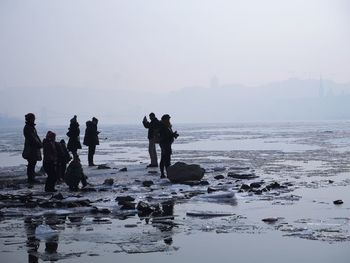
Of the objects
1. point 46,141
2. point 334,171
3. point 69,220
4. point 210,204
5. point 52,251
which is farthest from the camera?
point 334,171

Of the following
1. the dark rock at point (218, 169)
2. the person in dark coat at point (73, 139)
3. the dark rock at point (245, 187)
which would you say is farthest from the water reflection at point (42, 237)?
the dark rock at point (218, 169)

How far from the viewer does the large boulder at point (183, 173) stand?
15.9m

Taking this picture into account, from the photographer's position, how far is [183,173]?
1595 cm

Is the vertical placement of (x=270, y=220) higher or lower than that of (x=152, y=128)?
Result: lower

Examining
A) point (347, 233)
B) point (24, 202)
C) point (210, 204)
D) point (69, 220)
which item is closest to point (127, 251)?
point (69, 220)

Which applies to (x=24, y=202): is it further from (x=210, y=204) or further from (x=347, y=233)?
(x=347, y=233)

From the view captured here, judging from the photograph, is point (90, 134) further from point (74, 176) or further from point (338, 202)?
point (338, 202)

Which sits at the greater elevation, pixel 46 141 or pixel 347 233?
pixel 46 141

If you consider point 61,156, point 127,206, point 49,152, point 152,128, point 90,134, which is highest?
point 152,128

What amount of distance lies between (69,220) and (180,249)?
3.27m

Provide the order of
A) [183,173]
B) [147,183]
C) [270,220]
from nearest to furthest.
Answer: [270,220]
[147,183]
[183,173]

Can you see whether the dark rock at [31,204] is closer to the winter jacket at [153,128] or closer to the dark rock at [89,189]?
the dark rock at [89,189]

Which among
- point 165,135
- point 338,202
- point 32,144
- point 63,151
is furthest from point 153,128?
point 338,202

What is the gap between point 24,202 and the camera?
1220 cm
